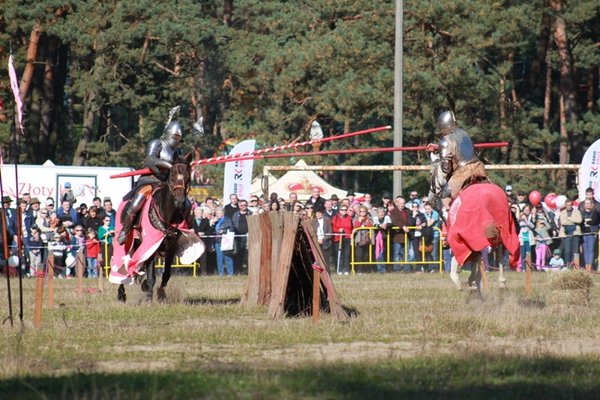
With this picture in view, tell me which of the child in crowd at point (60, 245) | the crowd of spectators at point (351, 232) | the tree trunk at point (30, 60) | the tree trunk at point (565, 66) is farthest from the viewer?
the tree trunk at point (565, 66)

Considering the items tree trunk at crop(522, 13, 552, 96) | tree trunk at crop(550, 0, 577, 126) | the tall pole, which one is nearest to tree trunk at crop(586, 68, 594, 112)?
tree trunk at crop(522, 13, 552, 96)

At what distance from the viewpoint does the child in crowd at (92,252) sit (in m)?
25.6

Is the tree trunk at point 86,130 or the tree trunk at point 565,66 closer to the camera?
the tree trunk at point 565,66

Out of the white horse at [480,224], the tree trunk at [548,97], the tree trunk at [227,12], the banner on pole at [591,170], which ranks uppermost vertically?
the tree trunk at [227,12]

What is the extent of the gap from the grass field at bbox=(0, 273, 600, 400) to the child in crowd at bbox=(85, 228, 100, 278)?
340 inches

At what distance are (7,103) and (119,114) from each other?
610cm

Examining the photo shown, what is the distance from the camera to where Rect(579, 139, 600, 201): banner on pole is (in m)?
29.3

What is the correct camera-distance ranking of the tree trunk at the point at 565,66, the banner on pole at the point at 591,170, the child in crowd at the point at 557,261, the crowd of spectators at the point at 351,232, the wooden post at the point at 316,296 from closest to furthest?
the wooden post at the point at 316,296 < the child in crowd at the point at 557,261 < the crowd of spectators at the point at 351,232 < the banner on pole at the point at 591,170 < the tree trunk at the point at 565,66

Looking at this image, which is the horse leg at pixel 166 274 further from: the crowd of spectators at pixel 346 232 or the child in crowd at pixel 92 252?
the crowd of spectators at pixel 346 232

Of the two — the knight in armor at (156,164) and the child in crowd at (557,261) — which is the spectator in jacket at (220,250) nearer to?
the child in crowd at (557,261)

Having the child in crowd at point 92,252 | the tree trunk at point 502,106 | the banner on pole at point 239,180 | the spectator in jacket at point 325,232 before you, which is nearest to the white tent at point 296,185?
the tree trunk at point 502,106

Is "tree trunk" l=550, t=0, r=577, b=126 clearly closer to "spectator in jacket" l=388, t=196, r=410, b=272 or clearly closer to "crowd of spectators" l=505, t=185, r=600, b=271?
"crowd of spectators" l=505, t=185, r=600, b=271

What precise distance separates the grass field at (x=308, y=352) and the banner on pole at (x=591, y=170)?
1272 centimetres

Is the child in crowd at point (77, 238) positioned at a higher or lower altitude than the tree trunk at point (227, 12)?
lower
